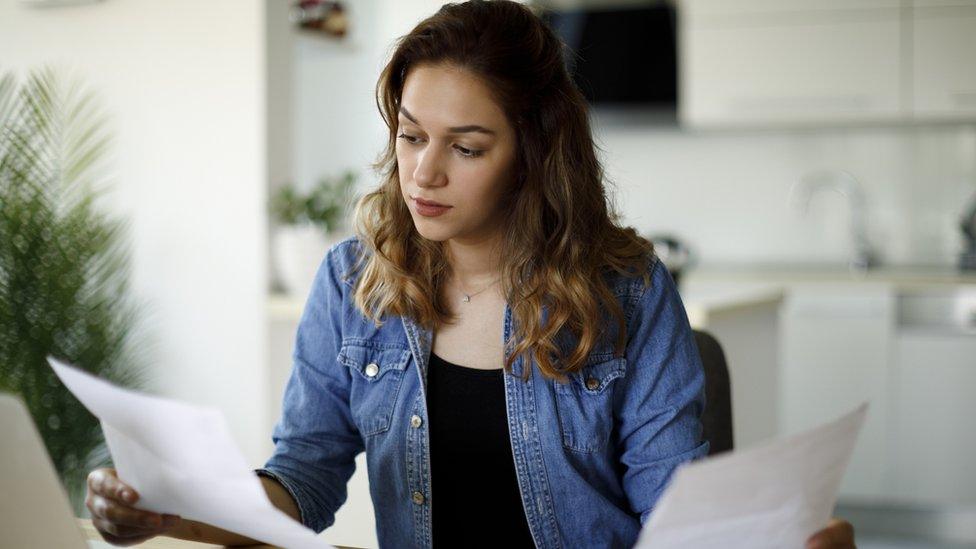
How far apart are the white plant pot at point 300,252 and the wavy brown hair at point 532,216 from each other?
1.38 meters

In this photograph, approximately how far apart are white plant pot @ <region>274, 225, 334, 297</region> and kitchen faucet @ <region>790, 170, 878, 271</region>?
2.63 m

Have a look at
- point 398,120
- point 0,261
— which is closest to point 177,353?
point 0,261

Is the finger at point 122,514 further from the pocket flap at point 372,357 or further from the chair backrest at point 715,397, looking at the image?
the chair backrest at point 715,397

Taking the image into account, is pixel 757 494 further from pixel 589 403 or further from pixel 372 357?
pixel 372 357

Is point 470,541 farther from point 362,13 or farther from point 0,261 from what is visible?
point 362,13

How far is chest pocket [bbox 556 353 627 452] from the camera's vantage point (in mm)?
1423

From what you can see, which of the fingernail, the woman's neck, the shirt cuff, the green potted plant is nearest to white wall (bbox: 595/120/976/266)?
the green potted plant

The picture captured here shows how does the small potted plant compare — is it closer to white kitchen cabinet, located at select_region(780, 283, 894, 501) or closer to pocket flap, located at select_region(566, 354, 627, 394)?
pocket flap, located at select_region(566, 354, 627, 394)

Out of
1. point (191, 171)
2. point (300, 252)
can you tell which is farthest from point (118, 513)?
point (191, 171)

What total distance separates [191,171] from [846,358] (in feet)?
8.56

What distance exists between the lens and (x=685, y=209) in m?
5.03

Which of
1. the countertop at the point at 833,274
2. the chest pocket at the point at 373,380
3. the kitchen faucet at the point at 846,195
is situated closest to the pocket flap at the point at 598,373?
the chest pocket at the point at 373,380

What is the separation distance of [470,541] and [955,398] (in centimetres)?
329

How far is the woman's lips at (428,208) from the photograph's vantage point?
137 cm
